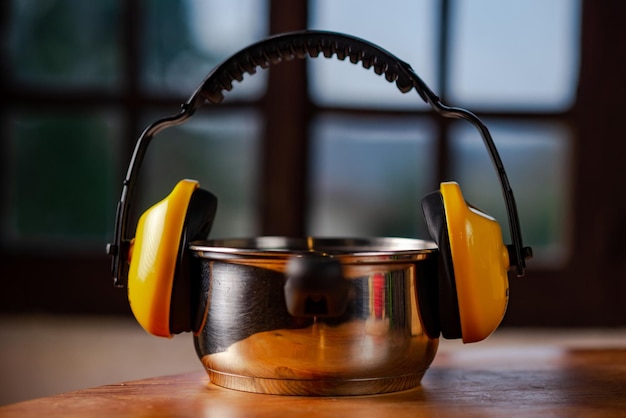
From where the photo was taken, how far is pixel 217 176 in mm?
1396

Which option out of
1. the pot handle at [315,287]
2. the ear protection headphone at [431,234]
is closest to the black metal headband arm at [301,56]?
the ear protection headphone at [431,234]

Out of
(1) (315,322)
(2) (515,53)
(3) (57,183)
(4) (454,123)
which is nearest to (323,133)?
(4) (454,123)

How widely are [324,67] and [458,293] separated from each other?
89cm

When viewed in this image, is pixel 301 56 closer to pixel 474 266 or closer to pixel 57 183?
pixel 474 266

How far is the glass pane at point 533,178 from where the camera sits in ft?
4.53

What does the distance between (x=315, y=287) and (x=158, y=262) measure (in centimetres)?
14

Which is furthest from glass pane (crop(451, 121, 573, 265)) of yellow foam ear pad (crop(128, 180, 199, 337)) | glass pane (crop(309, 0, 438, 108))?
yellow foam ear pad (crop(128, 180, 199, 337))

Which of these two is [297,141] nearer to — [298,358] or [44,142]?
[44,142]

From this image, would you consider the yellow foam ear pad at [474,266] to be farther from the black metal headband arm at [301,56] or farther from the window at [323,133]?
the window at [323,133]

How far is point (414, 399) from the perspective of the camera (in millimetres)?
561

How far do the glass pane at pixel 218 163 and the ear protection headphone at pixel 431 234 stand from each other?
0.79 m

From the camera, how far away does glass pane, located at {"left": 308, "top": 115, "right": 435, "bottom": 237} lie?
1.38 metres

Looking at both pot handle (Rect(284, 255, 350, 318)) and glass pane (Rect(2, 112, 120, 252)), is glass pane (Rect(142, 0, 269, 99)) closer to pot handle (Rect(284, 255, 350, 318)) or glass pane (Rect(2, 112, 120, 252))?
glass pane (Rect(2, 112, 120, 252))

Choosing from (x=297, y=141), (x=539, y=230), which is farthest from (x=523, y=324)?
(x=297, y=141)
